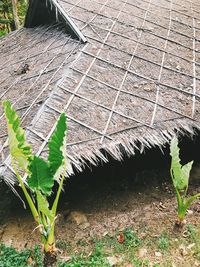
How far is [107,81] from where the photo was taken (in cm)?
503

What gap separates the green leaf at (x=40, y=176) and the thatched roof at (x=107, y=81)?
62 cm

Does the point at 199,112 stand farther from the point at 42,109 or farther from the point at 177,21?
the point at 177,21

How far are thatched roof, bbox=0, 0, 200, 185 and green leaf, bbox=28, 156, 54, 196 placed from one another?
615mm

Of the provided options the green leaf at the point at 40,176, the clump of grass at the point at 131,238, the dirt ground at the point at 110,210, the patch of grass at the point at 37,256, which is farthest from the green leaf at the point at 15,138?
the clump of grass at the point at 131,238

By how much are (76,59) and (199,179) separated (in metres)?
2.64

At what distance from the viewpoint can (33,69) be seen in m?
5.75

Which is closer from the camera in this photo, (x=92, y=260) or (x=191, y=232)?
(x=92, y=260)

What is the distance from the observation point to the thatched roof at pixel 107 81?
4.32 meters

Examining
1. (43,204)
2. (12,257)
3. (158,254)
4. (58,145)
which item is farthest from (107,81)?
(12,257)

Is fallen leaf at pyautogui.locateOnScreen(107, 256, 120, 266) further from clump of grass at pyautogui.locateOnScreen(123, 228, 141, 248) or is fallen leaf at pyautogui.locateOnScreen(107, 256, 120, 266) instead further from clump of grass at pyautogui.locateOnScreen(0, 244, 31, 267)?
clump of grass at pyautogui.locateOnScreen(0, 244, 31, 267)

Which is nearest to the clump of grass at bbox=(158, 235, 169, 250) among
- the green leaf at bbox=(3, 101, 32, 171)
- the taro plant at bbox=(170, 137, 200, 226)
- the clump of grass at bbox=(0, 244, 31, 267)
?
the taro plant at bbox=(170, 137, 200, 226)

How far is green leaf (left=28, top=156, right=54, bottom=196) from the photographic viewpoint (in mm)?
3225

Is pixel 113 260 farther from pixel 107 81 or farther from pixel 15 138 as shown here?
pixel 107 81

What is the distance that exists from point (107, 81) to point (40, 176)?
225cm
